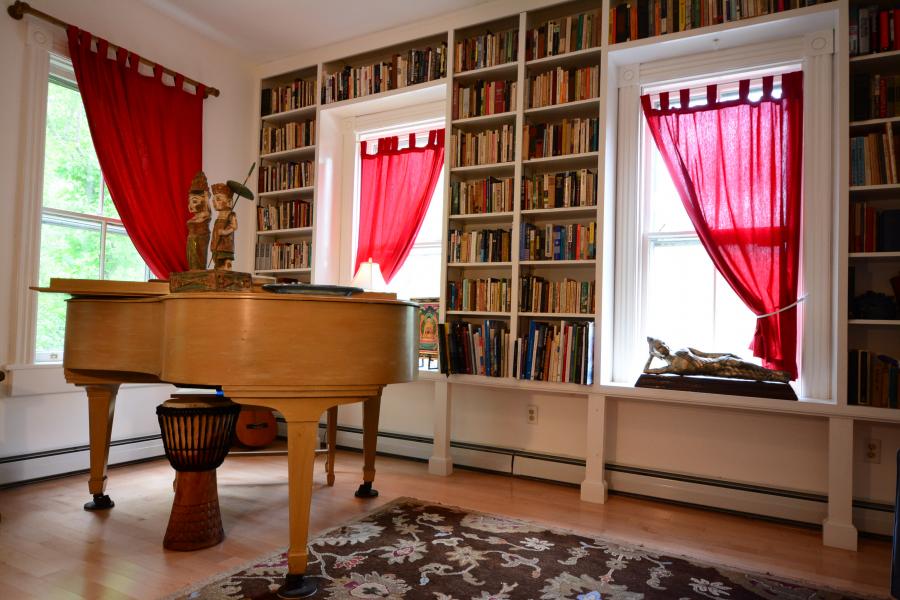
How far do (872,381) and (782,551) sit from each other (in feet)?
2.85

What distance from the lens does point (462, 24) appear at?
3.61 meters

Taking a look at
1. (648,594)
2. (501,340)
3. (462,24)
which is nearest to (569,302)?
(501,340)

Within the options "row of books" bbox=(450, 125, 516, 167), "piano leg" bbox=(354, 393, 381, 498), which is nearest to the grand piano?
"piano leg" bbox=(354, 393, 381, 498)

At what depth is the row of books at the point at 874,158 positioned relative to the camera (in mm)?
2547

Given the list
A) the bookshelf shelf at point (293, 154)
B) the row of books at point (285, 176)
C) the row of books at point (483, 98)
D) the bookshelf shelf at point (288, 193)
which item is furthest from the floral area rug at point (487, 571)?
the bookshelf shelf at point (293, 154)

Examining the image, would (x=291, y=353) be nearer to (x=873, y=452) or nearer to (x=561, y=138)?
(x=561, y=138)

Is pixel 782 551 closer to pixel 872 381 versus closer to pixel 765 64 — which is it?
pixel 872 381

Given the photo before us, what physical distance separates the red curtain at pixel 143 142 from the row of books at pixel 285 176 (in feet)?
2.02

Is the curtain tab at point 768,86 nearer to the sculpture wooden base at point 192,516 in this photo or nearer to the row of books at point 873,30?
the row of books at point 873,30

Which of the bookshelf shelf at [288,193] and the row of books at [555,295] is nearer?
the row of books at [555,295]

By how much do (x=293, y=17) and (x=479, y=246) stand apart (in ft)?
6.62

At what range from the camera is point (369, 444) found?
2.94 meters

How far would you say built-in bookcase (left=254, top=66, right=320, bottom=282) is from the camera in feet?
14.0

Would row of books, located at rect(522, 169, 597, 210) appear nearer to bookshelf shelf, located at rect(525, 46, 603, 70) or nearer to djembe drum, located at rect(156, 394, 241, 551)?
bookshelf shelf, located at rect(525, 46, 603, 70)
